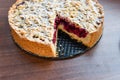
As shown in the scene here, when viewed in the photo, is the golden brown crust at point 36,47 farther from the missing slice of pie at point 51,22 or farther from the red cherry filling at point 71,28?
the red cherry filling at point 71,28

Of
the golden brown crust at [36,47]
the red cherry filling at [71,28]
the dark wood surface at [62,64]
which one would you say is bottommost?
the dark wood surface at [62,64]

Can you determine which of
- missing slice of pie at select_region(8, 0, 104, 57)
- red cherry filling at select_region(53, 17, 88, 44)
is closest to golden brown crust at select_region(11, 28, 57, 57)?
missing slice of pie at select_region(8, 0, 104, 57)

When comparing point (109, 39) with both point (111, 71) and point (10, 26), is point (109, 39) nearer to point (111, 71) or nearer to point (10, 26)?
point (111, 71)

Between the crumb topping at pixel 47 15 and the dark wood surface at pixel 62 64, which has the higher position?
the crumb topping at pixel 47 15

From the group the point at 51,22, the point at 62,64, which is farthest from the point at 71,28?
the point at 62,64

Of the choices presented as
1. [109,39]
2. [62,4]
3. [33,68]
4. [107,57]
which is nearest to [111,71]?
[107,57]

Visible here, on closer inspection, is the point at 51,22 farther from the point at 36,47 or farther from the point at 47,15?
the point at 36,47

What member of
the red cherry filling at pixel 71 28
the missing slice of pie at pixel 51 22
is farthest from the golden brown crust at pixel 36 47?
the red cherry filling at pixel 71 28
